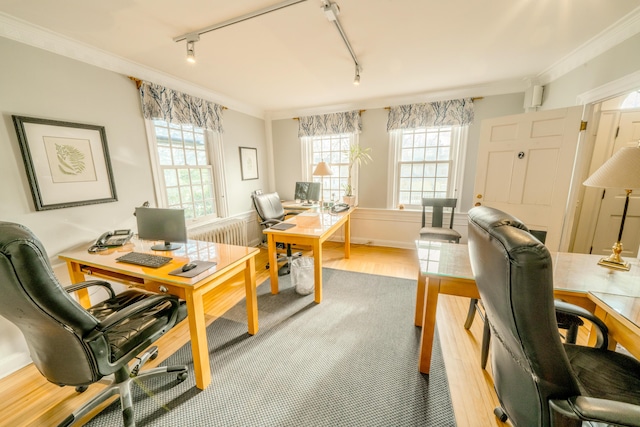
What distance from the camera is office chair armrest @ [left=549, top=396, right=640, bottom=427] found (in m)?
0.63

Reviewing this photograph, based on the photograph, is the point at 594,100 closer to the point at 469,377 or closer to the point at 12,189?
the point at 469,377

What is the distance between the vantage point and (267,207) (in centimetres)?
321

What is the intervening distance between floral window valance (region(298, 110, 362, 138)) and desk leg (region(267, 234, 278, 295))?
92.2 inches

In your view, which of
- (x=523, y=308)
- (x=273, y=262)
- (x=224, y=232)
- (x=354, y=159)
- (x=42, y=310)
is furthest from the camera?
(x=354, y=159)

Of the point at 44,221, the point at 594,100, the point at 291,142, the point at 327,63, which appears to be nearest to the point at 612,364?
the point at 594,100

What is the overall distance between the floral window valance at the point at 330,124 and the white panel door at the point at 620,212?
3.04m

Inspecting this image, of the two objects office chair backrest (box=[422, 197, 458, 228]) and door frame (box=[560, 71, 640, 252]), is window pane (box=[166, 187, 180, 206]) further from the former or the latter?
door frame (box=[560, 71, 640, 252])

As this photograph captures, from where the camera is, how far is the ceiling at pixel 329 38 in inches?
59.7

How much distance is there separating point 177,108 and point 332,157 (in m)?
2.41

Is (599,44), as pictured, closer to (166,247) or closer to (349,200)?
(349,200)

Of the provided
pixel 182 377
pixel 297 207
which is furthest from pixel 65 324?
pixel 297 207

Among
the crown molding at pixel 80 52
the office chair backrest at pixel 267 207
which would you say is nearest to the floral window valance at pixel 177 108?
the crown molding at pixel 80 52

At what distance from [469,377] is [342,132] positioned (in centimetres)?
342

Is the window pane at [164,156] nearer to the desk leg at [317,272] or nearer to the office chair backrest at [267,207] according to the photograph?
the office chair backrest at [267,207]
